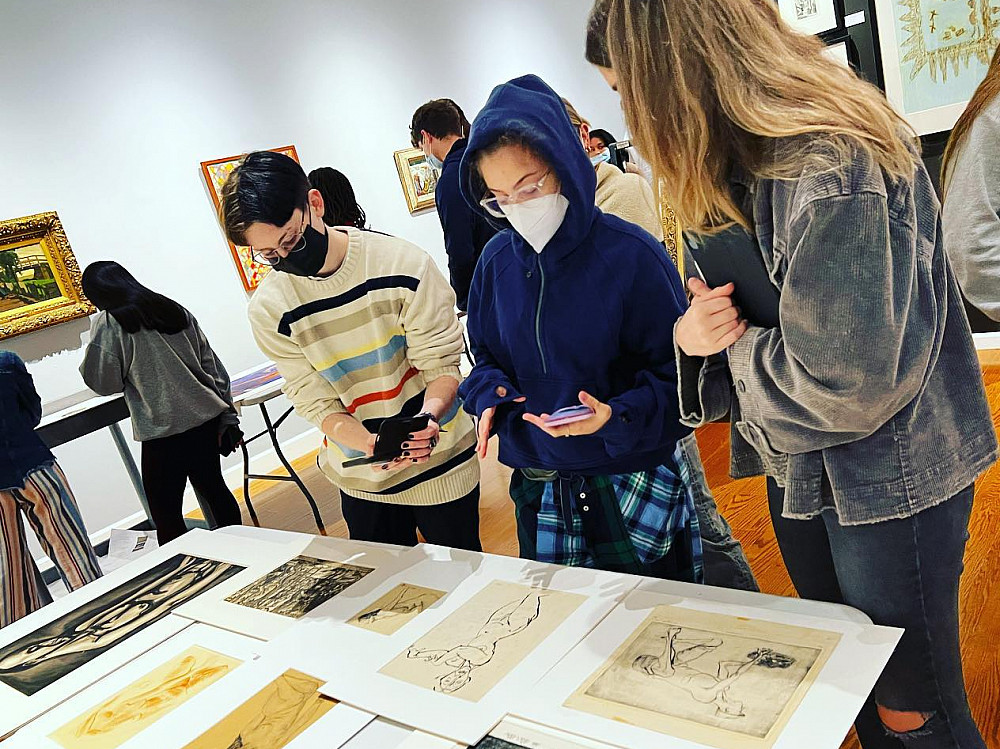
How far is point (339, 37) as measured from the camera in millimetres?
5758

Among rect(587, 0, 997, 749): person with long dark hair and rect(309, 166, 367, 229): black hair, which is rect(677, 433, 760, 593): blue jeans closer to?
rect(587, 0, 997, 749): person with long dark hair

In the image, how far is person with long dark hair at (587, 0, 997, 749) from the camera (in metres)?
0.84

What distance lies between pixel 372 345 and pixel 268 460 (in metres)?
3.70

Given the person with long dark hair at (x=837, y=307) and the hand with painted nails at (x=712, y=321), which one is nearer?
the person with long dark hair at (x=837, y=307)

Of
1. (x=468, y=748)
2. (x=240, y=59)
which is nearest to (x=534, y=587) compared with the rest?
(x=468, y=748)

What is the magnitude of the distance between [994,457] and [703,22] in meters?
0.63

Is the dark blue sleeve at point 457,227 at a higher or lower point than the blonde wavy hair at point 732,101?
lower

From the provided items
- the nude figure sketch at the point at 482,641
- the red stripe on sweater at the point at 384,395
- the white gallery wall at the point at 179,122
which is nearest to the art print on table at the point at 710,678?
the nude figure sketch at the point at 482,641

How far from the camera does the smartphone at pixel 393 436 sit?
160 centimetres

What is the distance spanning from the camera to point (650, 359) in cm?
139

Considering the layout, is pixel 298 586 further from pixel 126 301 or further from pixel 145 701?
pixel 126 301

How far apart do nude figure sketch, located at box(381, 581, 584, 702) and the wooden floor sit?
96 cm

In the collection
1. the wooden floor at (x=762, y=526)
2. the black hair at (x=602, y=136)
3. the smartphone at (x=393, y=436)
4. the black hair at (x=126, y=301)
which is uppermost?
the black hair at (x=602, y=136)

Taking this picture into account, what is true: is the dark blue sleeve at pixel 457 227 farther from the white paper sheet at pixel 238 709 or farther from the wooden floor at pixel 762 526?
the white paper sheet at pixel 238 709
